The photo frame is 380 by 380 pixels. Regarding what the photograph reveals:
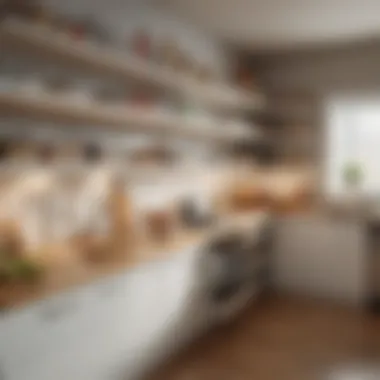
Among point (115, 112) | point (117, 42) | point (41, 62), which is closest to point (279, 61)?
point (117, 42)

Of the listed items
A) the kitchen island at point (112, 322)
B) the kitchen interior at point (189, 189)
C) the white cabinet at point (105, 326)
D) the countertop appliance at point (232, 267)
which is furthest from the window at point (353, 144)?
the white cabinet at point (105, 326)

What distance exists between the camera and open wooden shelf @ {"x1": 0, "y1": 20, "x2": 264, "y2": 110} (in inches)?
94.7

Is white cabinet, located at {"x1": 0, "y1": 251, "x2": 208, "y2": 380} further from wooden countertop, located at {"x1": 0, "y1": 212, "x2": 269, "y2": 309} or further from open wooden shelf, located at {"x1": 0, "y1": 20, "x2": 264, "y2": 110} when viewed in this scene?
open wooden shelf, located at {"x1": 0, "y1": 20, "x2": 264, "y2": 110}

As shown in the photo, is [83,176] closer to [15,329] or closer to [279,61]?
[15,329]

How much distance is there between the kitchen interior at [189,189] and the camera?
2484mm

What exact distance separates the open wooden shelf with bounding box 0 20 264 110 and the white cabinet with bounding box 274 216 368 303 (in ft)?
4.44

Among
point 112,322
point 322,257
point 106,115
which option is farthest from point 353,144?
point 112,322

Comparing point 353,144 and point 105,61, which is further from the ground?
point 105,61

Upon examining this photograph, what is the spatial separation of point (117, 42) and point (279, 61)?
2427mm

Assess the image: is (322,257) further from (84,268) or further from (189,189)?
(84,268)

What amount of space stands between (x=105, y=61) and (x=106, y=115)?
0.31 m

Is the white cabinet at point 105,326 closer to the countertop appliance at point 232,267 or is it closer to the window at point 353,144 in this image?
the countertop appliance at point 232,267

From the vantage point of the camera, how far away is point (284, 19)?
4109 mm

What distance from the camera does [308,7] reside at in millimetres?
3750
